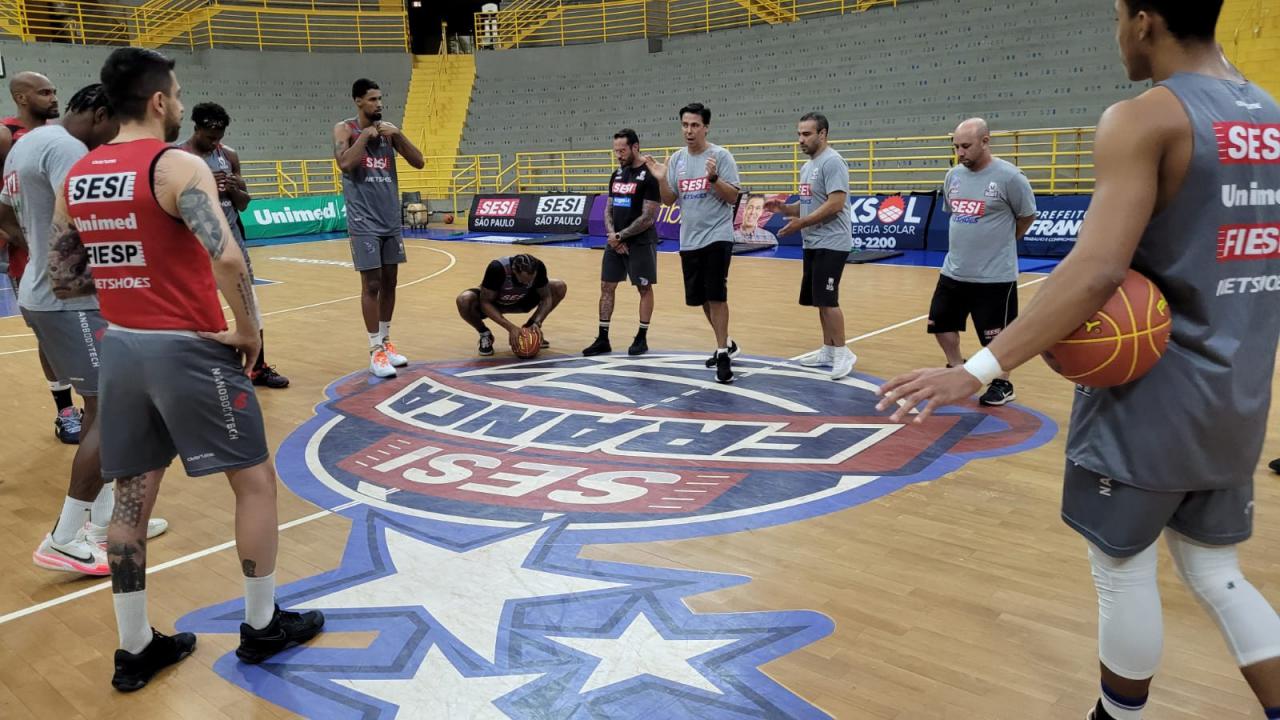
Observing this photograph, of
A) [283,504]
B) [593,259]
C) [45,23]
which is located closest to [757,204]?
[593,259]

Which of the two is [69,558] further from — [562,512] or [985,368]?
[985,368]

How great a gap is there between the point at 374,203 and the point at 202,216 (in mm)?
4953

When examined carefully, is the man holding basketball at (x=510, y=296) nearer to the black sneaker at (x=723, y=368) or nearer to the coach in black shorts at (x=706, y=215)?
the coach in black shorts at (x=706, y=215)

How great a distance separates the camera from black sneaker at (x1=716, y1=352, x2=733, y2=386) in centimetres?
708

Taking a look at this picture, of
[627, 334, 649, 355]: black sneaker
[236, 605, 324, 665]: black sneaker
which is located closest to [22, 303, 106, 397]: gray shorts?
[236, 605, 324, 665]: black sneaker

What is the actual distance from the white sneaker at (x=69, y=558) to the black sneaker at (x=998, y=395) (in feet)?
17.9

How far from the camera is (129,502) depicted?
318cm

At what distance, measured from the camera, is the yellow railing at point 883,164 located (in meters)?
16.7

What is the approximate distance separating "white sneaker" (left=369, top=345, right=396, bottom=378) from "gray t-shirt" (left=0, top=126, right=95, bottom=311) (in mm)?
3180

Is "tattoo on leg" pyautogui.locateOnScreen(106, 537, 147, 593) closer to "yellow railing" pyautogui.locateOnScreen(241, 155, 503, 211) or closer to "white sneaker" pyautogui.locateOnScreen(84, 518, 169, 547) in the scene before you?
"white sneaker" pyautogui.locateOnScreen(84, 518, 169, 547)

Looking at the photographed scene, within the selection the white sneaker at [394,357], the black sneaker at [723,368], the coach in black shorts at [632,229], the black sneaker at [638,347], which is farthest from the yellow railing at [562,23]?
the black sneaker at [723,368]

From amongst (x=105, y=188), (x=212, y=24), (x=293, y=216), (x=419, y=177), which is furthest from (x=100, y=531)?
(x=212, y=24)

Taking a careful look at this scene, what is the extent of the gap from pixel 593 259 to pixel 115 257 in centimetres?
1298

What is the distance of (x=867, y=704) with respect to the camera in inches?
114
